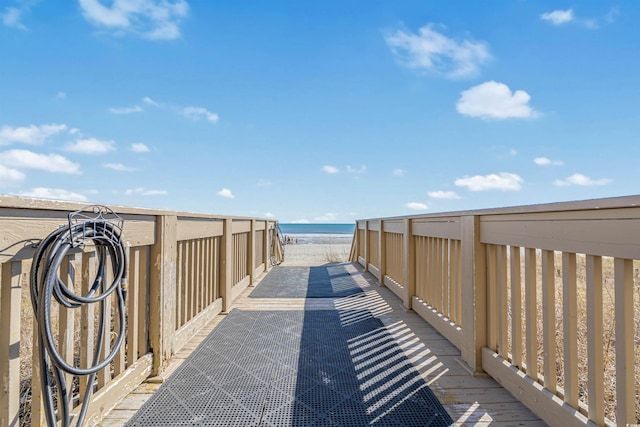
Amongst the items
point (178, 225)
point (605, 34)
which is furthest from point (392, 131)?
point (178, 225)

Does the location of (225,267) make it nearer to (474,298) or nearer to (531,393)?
(474,298)

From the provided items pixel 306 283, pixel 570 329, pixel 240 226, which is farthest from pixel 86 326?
pixel 306 283

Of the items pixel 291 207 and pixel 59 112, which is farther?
pixel 291 207

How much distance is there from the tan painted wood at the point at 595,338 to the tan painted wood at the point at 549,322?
10.2 inches

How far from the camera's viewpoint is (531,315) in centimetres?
175

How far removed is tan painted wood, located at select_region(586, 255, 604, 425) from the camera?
4.22 ft

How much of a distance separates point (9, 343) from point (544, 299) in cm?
227

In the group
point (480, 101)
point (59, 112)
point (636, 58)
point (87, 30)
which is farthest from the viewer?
point (59, 112)

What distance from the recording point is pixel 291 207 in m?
52.3

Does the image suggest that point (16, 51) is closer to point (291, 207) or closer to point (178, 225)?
point (178, 225)

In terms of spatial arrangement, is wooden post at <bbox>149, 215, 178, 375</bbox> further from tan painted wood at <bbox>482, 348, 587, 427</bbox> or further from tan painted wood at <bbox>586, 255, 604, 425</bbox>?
tan painted wood at <bbox>586, 255, 604, 425</bbox>

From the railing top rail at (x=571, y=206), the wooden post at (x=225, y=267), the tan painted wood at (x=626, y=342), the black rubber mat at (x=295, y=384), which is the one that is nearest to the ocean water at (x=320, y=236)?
the wooden post at (x=225, y=267)

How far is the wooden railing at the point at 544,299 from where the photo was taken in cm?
118

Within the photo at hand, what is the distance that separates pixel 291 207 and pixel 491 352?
50618mm
